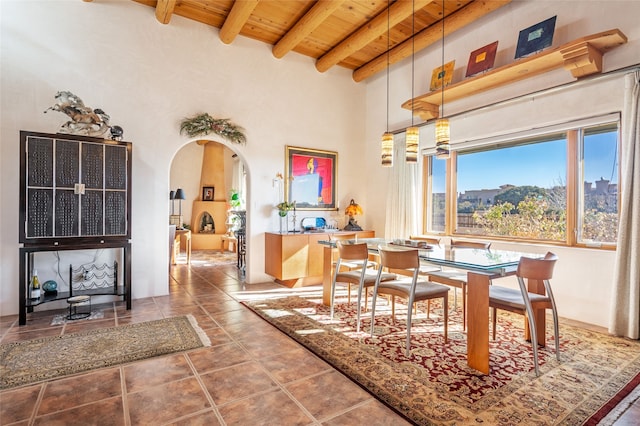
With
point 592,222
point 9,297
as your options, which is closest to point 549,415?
point 592,222

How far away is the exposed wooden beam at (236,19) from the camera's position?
3889 mm

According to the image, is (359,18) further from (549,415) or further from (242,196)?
(242,196)

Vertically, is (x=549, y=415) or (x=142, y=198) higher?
(x=142, y=198)

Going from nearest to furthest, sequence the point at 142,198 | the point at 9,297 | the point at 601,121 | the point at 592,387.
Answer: the point at 592,387 → the point at 601,121 → the point at 9,297 → the point at 142,198

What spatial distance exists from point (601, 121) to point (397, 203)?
107 inches

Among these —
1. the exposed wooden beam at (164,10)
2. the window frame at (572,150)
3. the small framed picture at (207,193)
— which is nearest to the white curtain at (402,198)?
the window frame at (572,150)

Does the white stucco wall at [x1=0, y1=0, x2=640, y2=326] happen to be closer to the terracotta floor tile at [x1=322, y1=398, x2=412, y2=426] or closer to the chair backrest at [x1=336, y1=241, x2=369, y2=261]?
the chair backrest at [x1=336, y1=241, x2=369, y2=261]

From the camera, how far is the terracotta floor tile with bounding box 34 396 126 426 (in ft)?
5.76

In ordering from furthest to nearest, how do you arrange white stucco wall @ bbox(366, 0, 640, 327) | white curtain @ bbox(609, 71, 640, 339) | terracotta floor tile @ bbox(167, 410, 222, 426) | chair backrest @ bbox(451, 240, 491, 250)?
chair backrest @ bbox(451, 240, 491, 250) → white stucco wall @ bbox(366, 0, 640, 327) → white curtain @ bbox(609, 71, 640, 339) → terracotta floor tile @ bbox(167, 410, 222, 426)

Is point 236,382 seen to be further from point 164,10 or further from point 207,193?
point 207,193

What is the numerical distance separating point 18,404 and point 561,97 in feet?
17.1

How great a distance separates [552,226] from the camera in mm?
3693

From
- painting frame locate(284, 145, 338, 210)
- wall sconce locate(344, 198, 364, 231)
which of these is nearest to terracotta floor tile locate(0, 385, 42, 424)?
painting frame locate(284, 145, 338, 210)

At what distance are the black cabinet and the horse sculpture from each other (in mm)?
168
